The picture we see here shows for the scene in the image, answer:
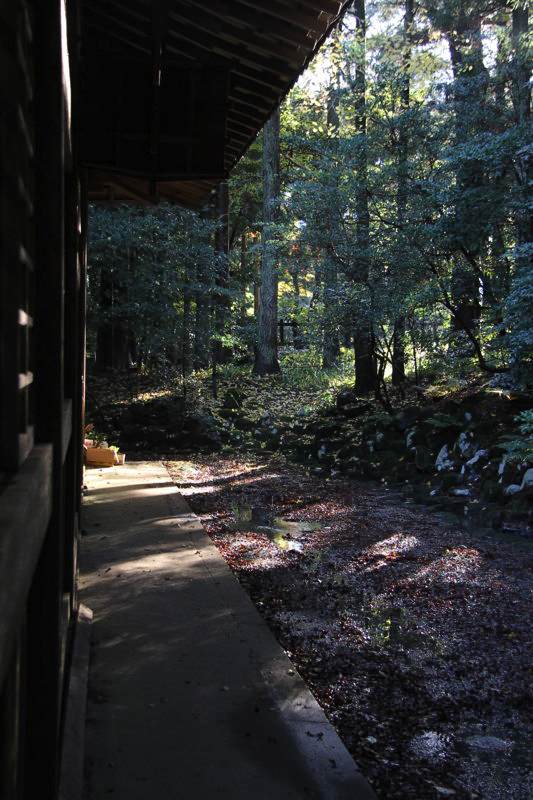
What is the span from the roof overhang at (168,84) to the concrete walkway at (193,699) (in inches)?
129

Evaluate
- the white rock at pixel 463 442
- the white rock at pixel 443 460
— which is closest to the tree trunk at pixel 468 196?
the white rock at pixel 463 442

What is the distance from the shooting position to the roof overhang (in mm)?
5016

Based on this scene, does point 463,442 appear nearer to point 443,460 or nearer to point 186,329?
point 443,460

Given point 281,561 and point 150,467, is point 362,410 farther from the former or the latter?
point 281,561

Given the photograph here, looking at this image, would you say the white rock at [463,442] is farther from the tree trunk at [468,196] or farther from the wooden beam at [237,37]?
the wooden beam at [237,37]

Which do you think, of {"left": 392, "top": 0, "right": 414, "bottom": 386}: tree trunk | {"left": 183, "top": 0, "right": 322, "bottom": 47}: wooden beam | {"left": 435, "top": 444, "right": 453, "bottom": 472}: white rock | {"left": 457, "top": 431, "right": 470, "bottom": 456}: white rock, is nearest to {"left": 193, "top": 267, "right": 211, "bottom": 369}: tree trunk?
{"left": 392, "top": 0, "right": 414, "bottom": 386}: tree trunk

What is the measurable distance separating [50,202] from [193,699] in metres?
2.74

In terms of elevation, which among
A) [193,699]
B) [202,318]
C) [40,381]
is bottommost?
[193,699]

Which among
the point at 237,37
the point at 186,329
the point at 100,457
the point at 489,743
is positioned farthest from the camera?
the point at 186,329

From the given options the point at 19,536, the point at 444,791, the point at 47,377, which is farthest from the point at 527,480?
the point at 19,536

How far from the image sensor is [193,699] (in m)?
3.74

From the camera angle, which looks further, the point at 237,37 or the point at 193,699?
the point at 237,37

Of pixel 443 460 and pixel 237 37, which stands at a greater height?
pixel 237 37

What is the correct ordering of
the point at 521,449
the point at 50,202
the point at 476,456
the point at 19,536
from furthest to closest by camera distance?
the point at 476,456 → the point at 521,449 → the point at 50,202 → the point at 19,536
